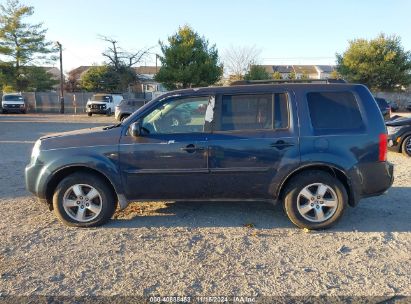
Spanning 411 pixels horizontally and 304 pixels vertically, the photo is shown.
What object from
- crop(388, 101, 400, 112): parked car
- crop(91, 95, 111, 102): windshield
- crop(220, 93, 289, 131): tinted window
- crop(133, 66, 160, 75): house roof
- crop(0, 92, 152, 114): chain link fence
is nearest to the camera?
crop(220, 93, 289, 131): tinted window

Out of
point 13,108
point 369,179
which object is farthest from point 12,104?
point 369,179

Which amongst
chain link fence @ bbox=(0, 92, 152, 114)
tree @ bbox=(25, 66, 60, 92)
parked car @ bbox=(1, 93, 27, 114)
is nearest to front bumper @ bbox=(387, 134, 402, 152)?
chain link fence @ bbox=(0, 92, 152, 114)

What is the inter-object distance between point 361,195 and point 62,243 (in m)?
3.67

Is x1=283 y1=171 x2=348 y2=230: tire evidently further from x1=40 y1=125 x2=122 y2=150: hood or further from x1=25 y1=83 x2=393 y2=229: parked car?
x1=40 y1=125 x2=122 y2=150: hood

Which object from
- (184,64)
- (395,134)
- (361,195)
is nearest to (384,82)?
(184,64)

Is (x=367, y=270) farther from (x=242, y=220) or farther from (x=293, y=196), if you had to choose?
(x=242, y=220)

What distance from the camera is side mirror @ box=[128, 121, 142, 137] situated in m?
4.38

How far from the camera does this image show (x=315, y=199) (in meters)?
4.45

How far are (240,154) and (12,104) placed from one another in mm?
35011

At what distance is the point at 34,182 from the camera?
457 cm

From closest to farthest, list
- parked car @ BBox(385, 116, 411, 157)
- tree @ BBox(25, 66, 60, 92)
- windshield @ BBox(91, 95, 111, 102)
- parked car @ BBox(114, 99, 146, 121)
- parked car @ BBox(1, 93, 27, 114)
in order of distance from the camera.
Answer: parked car @ BBox(385, 116, 411, 157) → parked car @ BBox(114, 99, 146, 121) → windshield @ BBox(91, 95, 111, 102) → parked car @ BBox(1, 93, 27, 114) → tree @ BBox(25, 66, 60, 92)

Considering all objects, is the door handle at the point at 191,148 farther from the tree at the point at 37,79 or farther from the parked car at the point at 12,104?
the tree at the point at 37,79

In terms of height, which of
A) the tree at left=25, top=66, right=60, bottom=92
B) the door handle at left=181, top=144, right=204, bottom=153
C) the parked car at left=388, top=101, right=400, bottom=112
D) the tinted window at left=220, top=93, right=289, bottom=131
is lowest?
the door handle at left=181, top=144, right=204, bottom=153

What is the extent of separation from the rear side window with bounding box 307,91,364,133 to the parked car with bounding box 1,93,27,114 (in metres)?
35.3
